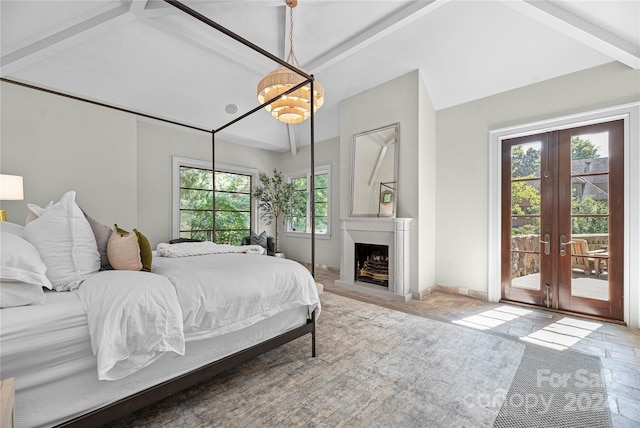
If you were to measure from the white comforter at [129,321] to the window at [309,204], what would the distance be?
14.5 ft

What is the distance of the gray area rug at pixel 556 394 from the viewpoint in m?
1.50

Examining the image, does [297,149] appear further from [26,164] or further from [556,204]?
[556,204]

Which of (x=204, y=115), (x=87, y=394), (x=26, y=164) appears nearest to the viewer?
(x=87, y=394)

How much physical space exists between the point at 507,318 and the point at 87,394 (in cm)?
368

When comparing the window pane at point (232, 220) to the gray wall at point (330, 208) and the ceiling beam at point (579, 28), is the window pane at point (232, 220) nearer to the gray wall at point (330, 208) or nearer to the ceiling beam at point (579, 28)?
the gray wall at point (330, 208)

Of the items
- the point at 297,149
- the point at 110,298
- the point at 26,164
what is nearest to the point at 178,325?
the point at 110,298

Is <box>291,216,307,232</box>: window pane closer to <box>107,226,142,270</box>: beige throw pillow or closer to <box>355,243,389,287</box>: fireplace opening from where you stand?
<box>355,243,389,287</box>: fireplace opening

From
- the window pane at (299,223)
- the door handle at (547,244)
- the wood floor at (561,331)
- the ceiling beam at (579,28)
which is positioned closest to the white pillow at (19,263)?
the wood floor at (561,331)

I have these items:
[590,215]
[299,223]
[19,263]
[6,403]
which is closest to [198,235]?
[299,223]

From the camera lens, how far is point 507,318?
9.99ft

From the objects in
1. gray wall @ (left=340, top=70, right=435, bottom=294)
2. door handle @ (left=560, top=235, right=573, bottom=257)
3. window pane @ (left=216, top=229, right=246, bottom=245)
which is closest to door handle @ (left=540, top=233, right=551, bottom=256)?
door handle @ (left=560, top=235, right=573, bottom=257)

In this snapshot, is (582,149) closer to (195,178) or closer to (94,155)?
(195,178)

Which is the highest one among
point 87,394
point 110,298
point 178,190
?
point 178,190

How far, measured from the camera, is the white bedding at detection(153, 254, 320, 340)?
4.99 feet
